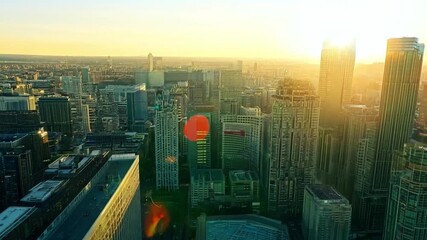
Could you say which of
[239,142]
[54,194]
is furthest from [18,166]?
[239,142]

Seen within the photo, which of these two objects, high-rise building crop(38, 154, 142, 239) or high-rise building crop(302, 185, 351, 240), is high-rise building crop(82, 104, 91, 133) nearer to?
high-rise building crop(38, 154, 142, 239)

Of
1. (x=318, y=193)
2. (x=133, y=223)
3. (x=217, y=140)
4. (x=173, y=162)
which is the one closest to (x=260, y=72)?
(x=217, y=140)

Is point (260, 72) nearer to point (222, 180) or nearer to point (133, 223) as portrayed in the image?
point (222, 180)

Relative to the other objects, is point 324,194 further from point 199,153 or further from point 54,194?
point 54,194

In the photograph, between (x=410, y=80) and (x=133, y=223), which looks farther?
(x=410, y=80)

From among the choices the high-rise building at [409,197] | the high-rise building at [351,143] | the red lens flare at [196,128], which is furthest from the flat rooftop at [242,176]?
the high-rise building at [409,197]

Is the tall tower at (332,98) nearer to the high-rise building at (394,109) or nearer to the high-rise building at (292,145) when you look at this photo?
the high-rise building at (394,109)
